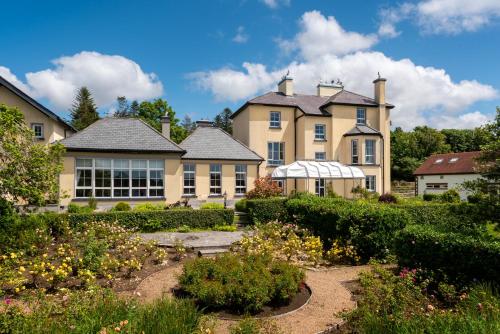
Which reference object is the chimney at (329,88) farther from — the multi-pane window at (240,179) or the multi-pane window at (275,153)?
the multi-pane window at (240,179)

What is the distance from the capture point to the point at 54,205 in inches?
726

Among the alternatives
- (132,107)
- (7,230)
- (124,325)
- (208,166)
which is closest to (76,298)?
(124,325)

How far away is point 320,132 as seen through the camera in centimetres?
3020

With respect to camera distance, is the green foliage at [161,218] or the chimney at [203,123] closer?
the green foliage at [161,218]

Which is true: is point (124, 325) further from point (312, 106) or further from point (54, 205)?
point (312, 106)

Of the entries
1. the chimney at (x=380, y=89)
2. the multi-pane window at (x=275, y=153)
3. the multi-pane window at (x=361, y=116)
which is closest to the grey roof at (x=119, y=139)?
the multi-pane window at (x=275, y=153)

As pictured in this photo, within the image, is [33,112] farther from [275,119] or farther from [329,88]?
[329,88]

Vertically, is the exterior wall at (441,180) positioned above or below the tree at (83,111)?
below

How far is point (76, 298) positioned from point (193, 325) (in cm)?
239

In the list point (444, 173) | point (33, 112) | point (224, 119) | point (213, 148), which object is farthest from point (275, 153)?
point (224, 119)

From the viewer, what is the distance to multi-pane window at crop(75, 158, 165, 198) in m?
20.0

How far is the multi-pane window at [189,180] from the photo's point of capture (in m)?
24.8

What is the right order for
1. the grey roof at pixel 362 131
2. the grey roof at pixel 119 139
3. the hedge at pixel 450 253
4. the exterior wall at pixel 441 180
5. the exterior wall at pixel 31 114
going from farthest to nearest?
the exterior wall at pixel 441 180, the grey roof at pixel 362 131, the exterior wall at pixel 31 114, the grey roof at pixel 119 139, the hedge at pixel 450 253

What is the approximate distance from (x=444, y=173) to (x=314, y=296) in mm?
38429
